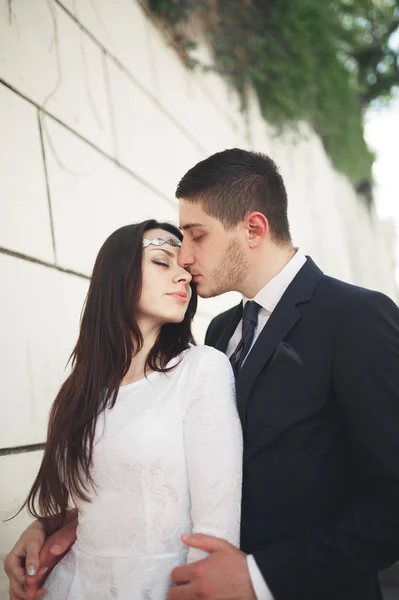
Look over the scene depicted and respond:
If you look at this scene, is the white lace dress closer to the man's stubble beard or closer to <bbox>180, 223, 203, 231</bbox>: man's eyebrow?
the man's stubble beard

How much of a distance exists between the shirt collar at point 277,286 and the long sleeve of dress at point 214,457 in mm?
326

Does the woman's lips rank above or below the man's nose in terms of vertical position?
below

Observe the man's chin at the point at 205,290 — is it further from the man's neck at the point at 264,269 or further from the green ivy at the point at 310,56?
the green ivy at the point at 310,56

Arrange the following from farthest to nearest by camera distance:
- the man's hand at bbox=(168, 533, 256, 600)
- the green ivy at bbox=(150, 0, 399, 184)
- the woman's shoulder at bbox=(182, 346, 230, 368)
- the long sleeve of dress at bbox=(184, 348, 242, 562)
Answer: the green ivy at bbox=(150, 0, 399, 184) < the woman's shoulder at bbox=(182, 346, 230, 368) < the long sleeve of dress at bbox=(184, 348, 242, 562) < the man's hand at bbox=(168, 533, 256, 600)

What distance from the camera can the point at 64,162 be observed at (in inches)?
97.9

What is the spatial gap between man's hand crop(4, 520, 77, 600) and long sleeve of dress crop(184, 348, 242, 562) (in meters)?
0.46

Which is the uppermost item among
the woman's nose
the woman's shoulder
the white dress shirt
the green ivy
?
the green ivy

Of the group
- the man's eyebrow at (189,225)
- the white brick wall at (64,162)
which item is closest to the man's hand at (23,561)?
the white brick wall at (64,162)

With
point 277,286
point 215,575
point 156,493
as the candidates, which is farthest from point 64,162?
point 215,575

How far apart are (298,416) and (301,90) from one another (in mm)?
4970

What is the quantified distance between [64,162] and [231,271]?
106 centimetres

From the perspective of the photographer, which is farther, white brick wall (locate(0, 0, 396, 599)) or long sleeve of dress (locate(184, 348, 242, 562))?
white brick wall (locate(0, 0, 396, 599))

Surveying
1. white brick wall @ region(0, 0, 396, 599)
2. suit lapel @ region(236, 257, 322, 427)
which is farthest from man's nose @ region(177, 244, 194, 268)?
white brick wall @ region(0, 0, 396, 599)

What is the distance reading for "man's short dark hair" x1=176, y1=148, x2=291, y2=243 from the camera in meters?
1.96
